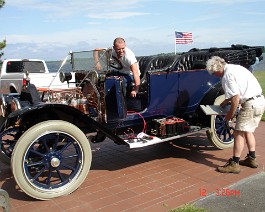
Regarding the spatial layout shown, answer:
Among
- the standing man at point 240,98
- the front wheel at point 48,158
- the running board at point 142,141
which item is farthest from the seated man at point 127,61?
the front wheel at point 48,158

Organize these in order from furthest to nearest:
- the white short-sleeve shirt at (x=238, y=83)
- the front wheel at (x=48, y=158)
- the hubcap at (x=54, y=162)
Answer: the white short-sleeve shirt at (x=238, y=83) → the hubcap at (x=54, y=162) → the front wheel at (x=48, y=158)

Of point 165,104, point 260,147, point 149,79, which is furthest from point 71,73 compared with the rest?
point 260,147

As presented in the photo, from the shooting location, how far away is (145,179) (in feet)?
14.0

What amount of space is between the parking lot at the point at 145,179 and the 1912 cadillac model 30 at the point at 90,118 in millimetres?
223

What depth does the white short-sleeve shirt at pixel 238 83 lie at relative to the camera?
163 inches

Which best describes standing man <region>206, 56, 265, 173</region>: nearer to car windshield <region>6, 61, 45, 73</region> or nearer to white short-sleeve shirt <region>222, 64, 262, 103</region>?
white short-sleeve shirt <region>222, 64, 262, 103</region>

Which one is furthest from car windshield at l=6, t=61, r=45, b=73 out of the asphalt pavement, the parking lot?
the asphalt pavement

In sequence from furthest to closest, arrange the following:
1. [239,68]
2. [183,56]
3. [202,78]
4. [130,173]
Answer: [183,56] < [202,78] < [130,173] < [239,68]

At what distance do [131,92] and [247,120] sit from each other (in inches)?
62.4

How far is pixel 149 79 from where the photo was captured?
456 cm

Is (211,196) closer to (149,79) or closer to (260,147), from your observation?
(149,79)

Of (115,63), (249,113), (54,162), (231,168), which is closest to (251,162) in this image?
(231,168)
